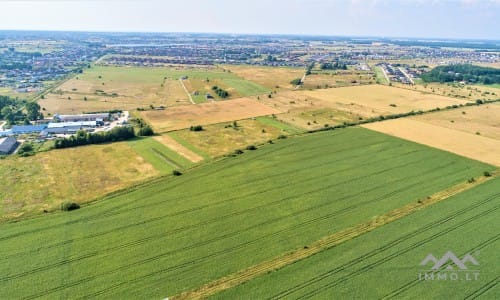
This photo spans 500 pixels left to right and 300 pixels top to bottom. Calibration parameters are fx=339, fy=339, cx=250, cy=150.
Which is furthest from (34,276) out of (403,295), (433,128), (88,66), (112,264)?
(88,66)

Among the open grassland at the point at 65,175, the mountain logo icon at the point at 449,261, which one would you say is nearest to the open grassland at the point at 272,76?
the open grassland at the point at 65,175

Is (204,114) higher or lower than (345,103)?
lower

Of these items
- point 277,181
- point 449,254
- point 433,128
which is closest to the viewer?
point 449,254

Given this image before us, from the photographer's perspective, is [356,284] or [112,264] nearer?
[356,284]

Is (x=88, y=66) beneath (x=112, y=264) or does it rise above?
above

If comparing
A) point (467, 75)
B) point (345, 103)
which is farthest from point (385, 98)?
point (467, 75)

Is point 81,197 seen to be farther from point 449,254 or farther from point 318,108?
point 318,108

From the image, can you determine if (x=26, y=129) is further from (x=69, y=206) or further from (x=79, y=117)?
(x=69, y=206)
